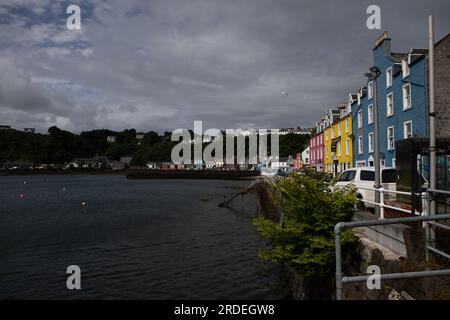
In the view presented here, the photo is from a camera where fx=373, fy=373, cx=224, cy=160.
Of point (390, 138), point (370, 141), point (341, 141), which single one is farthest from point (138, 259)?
point (341, 141)

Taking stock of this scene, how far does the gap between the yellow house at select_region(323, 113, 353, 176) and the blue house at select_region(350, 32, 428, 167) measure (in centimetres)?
335

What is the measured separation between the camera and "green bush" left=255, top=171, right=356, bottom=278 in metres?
9.36

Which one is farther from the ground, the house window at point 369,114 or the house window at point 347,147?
the house window at point 369,114

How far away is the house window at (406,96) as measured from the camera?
27750 millimetres

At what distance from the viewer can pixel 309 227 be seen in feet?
31.5

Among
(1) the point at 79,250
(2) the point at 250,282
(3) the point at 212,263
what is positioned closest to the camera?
(2) the point at 250,282

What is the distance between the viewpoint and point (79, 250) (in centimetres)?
2030

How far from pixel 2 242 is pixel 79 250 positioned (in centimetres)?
657

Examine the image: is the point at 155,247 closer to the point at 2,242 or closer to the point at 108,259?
the point at 108,259

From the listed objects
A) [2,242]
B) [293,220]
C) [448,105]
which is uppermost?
[448,105]

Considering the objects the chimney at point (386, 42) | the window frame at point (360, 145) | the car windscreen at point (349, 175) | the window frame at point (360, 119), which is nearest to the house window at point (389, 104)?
the chimney at point (386, 42)

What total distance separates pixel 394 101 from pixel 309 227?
2442 centimetres

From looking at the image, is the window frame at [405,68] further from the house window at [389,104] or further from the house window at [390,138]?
the house window at [390,138]
